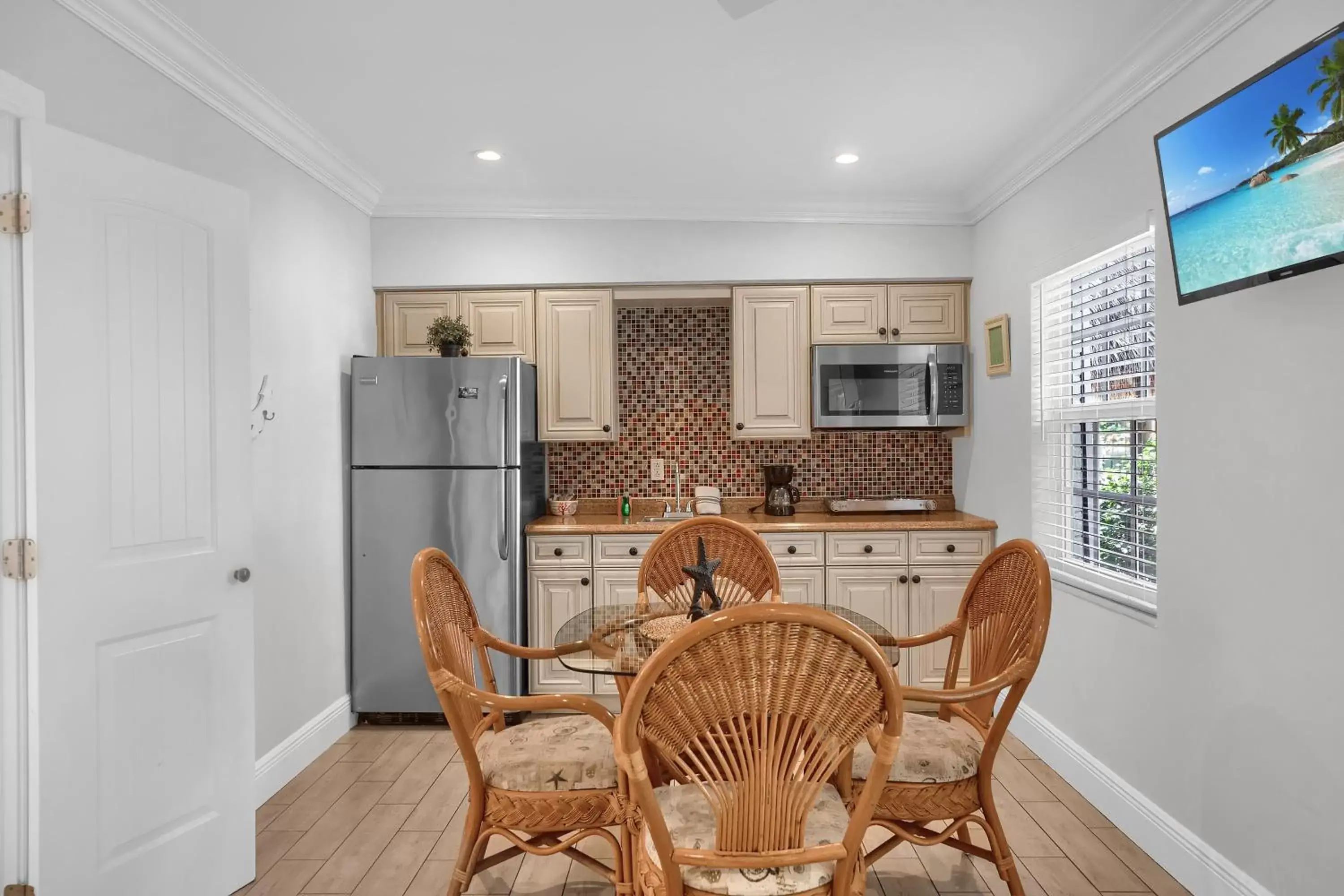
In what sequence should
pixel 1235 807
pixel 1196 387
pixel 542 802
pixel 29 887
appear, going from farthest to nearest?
Answer: pixel 1196 387 < pixel 1235 807 < pixel 542 802 < pixel 29 887

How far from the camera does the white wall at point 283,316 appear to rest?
2104mm

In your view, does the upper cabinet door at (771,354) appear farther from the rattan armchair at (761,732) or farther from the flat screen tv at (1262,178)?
the rattan armchair at (761,732)

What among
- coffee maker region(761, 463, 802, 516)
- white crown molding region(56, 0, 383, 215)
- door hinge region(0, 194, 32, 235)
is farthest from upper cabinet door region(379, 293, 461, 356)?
door hinge region(0, 194, 32, 235)

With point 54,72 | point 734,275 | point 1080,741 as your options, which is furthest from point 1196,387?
point 54,72

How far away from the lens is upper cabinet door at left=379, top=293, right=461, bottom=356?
404 centimetres

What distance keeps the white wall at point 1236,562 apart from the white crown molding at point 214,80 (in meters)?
3.04

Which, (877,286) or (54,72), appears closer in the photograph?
(54,72)

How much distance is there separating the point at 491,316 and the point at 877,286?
206cm

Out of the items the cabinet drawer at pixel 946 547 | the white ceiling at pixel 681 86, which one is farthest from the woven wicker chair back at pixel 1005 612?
the white ceiling at pixel 681 86

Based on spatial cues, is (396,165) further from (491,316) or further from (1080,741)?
(1080,741)

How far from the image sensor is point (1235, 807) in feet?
6.84

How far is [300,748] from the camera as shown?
314cm

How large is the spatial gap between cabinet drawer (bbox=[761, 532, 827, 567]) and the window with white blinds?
3.22 ft

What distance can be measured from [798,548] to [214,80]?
9.98ft
